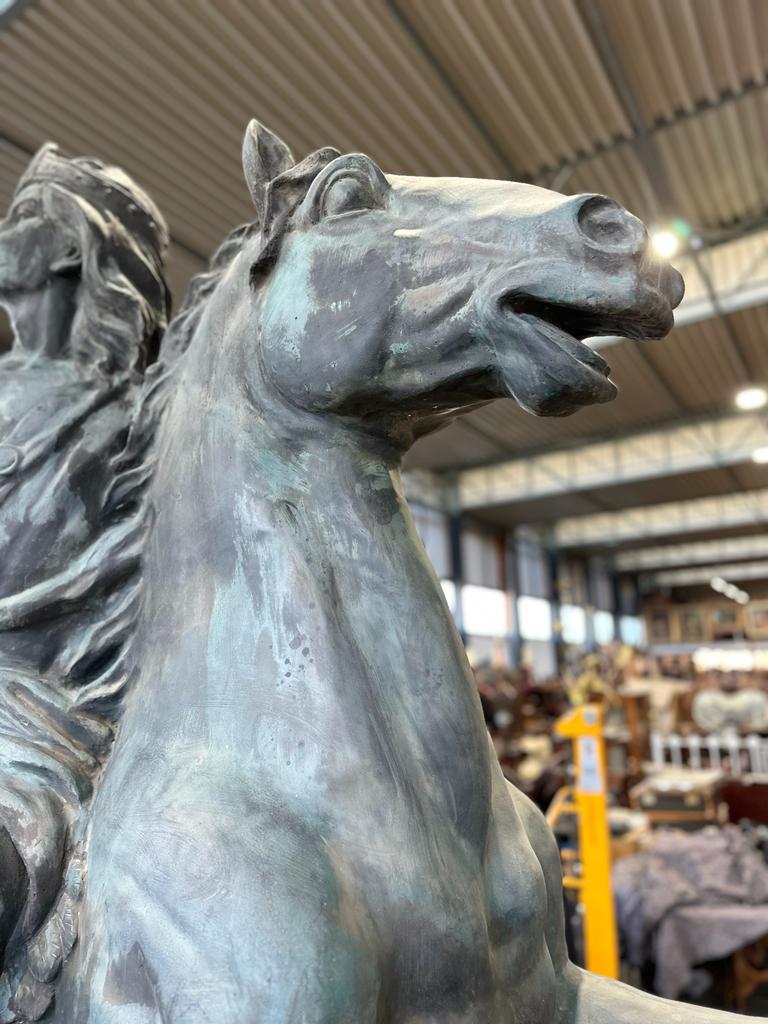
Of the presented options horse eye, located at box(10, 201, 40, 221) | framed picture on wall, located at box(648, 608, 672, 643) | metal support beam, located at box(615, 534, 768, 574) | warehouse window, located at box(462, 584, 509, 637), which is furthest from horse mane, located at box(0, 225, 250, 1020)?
framed picture on wall, located at box(648, 608, 672, 643)

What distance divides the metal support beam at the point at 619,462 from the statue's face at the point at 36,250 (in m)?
10.7

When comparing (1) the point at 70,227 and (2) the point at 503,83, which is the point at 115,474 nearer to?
(1) the point at 70,227

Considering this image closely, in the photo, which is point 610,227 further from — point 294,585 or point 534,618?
point 534,618

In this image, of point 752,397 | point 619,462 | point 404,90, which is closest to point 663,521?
point 619,462

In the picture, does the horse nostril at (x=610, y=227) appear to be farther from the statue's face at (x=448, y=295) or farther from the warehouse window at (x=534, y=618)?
the warehouse window at (x=534, y=618)

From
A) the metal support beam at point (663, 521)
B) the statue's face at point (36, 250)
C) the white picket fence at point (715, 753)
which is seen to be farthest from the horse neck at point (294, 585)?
the metal support beam at point (663, 521)

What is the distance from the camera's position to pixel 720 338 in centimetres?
786

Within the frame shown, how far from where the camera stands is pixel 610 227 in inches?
24.9

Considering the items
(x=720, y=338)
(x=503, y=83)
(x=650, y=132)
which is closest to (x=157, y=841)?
(x=503, y=83)

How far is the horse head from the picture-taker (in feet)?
2.06

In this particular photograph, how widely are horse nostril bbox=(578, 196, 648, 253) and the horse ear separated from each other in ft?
1.02

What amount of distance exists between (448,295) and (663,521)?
57.5ft

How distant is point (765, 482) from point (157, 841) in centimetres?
1535

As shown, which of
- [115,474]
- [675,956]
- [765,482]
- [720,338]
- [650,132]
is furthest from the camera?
[765,482]
